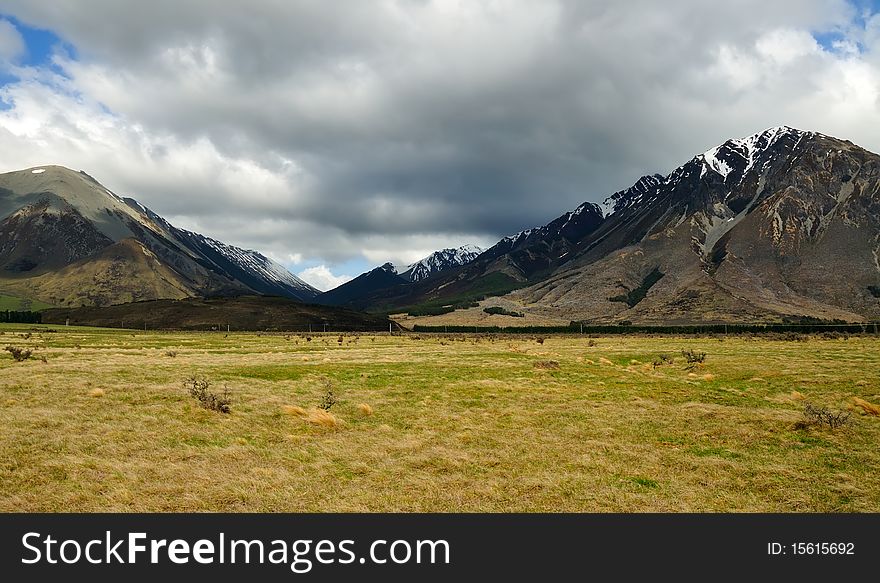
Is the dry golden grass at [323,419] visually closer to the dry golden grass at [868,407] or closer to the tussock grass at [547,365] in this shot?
the dry golden grass at [868,407]

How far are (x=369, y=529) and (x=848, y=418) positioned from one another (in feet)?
76.3

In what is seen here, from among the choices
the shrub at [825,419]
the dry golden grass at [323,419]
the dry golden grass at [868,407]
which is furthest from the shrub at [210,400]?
the dry golden grass at [868,407]

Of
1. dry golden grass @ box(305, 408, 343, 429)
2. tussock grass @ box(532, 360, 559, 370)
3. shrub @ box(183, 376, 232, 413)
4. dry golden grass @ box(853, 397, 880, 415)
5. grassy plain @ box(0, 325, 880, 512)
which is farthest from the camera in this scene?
tussock grass @ box(532, 360, 559, 370)

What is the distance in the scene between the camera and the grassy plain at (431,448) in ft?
45.9

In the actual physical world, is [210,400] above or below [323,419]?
above

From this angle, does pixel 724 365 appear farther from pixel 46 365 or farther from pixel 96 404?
pixel 46 365

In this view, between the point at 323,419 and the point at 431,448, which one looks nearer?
the point at 431,448

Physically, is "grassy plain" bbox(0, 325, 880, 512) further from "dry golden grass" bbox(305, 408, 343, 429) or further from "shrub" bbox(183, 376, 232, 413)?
"shrub" bbox(183, 376, 232, 413)

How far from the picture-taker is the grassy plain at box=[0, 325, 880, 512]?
1399 centimetres

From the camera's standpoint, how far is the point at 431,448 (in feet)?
63.2

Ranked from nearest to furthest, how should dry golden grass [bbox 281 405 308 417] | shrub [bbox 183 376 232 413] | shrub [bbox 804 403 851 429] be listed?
shrub [bbox 804 403 851 429], shrub [bbox 183 376 232 413], dry golden grass [bbox 281 405 308 417]

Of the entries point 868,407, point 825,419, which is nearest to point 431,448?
point 825,419

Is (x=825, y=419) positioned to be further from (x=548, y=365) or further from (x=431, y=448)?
(x=548, y=365)

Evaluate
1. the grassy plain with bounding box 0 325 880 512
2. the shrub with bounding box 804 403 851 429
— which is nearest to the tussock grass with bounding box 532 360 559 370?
the grassy plain with bounding box 0 325 880 512
